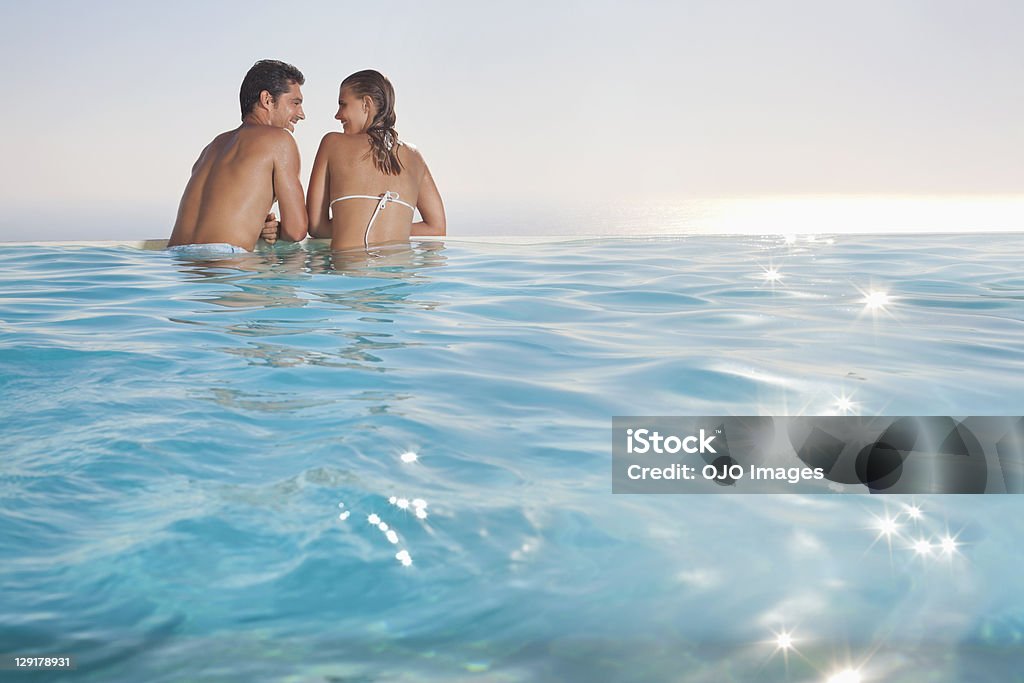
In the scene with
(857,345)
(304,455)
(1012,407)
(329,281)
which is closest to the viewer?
(304,455)

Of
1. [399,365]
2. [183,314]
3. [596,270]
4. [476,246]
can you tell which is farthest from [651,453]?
[476,246]

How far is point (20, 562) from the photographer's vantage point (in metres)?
1.39

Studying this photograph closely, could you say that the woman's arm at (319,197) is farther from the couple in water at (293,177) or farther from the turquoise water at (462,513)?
the turquoise water at (462,513)

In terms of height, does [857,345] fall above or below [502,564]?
above

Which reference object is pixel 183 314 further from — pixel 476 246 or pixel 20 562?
pixel 476 246

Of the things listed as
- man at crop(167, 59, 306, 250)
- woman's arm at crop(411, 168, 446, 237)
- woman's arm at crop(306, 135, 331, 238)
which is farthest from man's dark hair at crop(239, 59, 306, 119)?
woman's arm at crop(411, 168, 446, 237)

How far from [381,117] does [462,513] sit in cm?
370

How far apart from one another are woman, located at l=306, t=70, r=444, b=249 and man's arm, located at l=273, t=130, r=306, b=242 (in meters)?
0.18

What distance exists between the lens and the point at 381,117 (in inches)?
191

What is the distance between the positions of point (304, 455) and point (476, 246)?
4.14 meters

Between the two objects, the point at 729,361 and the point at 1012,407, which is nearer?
the point at 1012,407

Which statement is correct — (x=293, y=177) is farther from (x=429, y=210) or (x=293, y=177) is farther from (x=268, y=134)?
(x=429, y=210)

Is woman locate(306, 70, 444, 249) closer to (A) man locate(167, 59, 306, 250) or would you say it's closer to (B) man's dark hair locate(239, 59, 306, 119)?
(A) man locate(167, 59, 306, 250)

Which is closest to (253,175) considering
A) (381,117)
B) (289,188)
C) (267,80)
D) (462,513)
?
(289,188)
